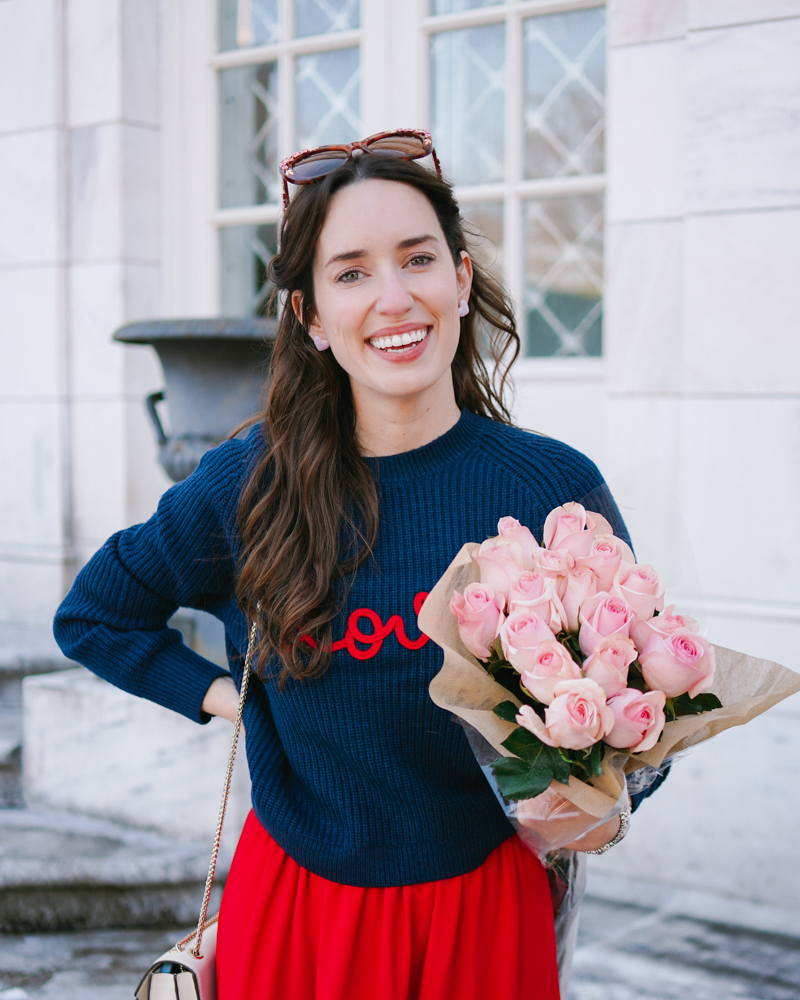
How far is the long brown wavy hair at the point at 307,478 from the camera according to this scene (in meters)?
1.48

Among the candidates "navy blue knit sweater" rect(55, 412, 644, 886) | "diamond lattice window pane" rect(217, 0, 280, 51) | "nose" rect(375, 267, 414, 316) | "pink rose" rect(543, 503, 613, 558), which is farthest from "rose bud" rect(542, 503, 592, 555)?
"diamond lattice window pane" rect(217, 0, 280, 51)

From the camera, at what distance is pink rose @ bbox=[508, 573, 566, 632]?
1.11m

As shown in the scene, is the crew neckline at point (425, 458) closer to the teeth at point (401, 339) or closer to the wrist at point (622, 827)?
the teeth at point (401, 339)

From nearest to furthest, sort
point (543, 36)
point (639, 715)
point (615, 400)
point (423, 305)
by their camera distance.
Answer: point (639, 715), point (423, 305), point (615, 400), point (543, 36)

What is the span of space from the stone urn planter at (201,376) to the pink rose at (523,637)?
7.20 ft

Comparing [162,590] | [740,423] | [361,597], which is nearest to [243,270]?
[740,423]

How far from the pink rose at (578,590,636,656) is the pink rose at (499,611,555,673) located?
47 mm

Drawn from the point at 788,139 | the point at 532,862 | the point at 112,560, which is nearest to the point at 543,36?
the point at 788,139

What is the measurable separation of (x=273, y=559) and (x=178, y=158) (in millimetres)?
3655

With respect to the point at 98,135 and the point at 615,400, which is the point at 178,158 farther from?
the point at 615,400

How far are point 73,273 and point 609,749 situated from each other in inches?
161

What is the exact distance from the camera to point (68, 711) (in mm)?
3451

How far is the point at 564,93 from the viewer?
3795mm

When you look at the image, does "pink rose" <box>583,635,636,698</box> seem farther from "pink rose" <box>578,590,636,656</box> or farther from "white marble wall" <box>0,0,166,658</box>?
"white marble wall" <box>0,0,166,658</box>
